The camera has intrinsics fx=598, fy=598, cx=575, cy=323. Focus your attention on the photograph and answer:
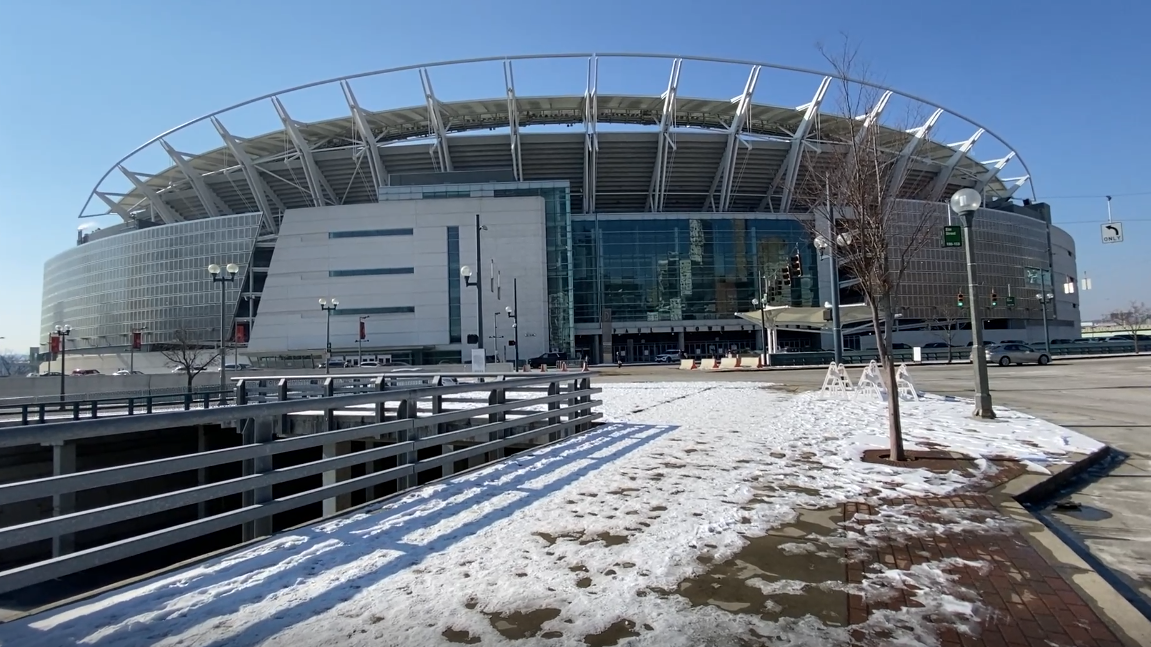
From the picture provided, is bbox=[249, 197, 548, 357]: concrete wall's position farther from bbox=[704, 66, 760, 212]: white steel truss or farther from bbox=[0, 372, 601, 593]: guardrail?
bbox=[0, 372, 601, 593]: guardrail

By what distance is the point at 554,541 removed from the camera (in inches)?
193

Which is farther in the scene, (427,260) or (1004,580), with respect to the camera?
(427,260)

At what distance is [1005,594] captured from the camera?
144 inches

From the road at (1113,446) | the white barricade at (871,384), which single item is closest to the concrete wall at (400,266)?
the road at (1113,446)

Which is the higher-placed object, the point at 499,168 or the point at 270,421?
the point at 499,168

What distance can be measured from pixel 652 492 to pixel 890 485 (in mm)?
2603

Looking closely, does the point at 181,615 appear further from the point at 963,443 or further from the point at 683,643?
the point at 963,443

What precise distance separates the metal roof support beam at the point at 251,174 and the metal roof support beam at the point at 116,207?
21.8 meters

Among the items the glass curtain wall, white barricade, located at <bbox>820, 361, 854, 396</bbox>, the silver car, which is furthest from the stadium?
white barricade, located at <bbox>820, 361, 854, 396</bbox>

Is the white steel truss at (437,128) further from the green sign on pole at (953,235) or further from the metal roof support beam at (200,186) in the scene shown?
the green sign on pole at (953,235)

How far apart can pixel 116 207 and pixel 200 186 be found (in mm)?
19452

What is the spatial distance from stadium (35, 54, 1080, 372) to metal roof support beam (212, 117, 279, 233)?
256 mm

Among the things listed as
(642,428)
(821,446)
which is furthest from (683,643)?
(642,428)

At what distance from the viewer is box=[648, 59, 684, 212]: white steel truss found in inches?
2282
